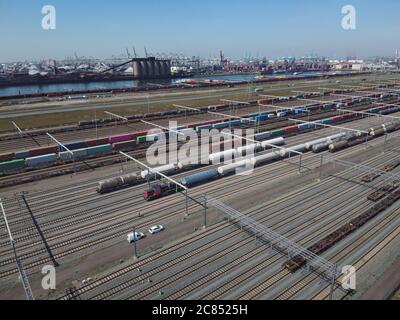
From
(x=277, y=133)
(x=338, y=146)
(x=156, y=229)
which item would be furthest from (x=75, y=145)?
(x=338, y=146)

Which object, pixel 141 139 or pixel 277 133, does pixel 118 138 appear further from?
pixel 277 133

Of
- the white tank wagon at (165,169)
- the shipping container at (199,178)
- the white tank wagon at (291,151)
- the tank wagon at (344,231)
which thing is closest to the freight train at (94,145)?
the white tank wagon at (291,151)

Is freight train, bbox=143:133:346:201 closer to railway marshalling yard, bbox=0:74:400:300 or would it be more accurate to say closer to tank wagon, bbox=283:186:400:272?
railway marshalling yard, bbox=0:74:400:300

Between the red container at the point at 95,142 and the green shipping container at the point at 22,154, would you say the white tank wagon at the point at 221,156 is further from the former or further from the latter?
the green shipping container at the point at 22,154

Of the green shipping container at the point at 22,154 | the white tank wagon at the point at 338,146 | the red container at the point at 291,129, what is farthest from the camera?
the red container at the point at 291,129

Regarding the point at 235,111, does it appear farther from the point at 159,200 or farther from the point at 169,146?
the point at 159,200

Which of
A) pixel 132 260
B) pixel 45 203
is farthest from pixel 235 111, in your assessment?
pixel 132 260
